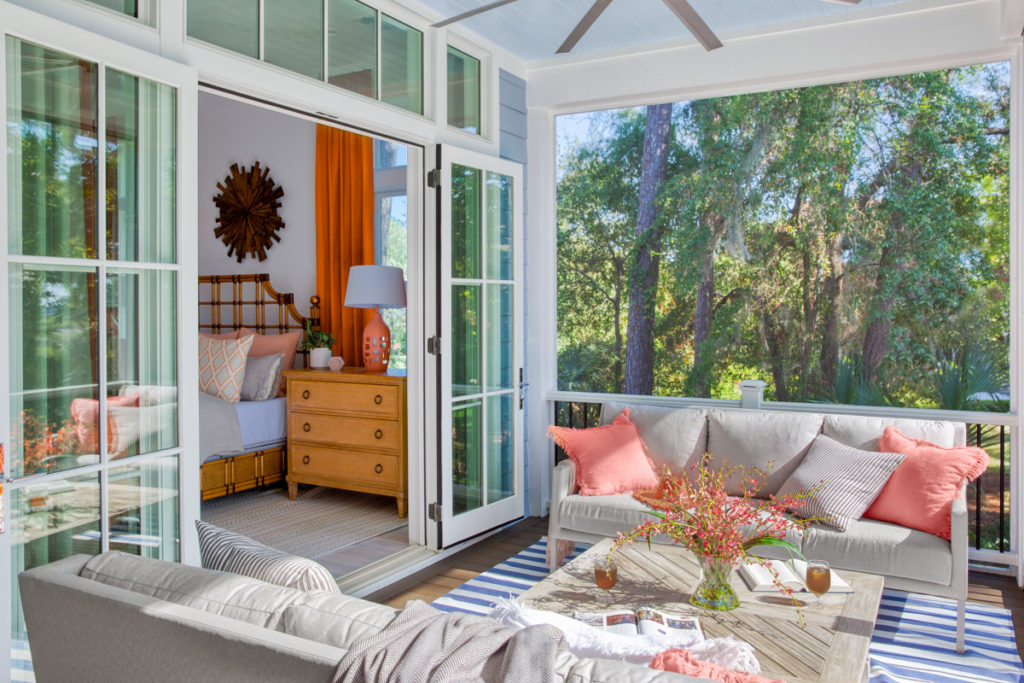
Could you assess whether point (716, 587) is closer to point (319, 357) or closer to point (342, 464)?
point (342, 464)

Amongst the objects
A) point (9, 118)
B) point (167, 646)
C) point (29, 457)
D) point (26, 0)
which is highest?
point (26, 0)

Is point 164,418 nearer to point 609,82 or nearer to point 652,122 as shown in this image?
point 609,82

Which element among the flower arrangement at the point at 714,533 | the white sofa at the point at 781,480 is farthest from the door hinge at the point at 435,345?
the flower arrangement at the point at 714,533

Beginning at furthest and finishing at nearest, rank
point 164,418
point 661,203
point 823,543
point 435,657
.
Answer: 1. point 661,203
2. point 823,543
3. point 164,418
4. point 435,657

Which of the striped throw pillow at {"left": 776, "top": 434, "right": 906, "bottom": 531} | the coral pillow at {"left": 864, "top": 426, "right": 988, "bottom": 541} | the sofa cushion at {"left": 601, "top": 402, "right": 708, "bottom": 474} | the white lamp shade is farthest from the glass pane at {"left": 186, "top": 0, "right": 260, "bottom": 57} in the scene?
the coral pillow at {"left": 864, "top": 426, "right": 988, "bottom": 541}

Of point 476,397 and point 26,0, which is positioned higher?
point 26,0

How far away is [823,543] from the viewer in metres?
3.21

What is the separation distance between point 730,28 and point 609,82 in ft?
2.50

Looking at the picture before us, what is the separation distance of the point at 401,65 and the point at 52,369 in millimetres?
2351

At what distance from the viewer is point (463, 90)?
4387mm

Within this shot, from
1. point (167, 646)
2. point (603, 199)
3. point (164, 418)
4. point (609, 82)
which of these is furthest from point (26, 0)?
point (603, 199)

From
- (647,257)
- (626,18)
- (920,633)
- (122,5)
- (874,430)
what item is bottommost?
(920,633)

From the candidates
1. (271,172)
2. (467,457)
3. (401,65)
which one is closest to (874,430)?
(467,457)

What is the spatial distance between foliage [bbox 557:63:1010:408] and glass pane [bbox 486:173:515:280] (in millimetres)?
2895
